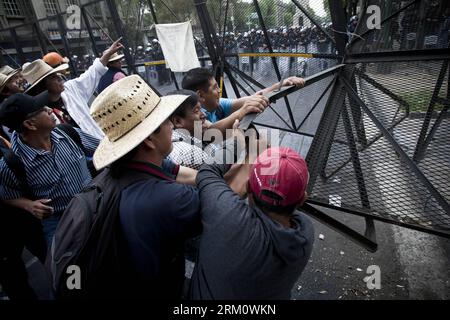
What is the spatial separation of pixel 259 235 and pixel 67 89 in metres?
3.09

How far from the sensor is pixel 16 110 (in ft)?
6.05

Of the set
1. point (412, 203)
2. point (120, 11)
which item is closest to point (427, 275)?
point (412, 203)

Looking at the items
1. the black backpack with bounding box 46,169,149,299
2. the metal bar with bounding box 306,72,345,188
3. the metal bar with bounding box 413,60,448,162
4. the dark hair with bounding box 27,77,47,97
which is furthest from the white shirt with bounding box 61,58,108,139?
the metal bar with bounding box 413,60,448,162

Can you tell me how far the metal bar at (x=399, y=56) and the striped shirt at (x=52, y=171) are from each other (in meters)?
2.31

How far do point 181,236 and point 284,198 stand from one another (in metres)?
0.47

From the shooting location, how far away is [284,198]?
1064 mm

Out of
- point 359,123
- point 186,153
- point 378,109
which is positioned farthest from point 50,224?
point 378,109

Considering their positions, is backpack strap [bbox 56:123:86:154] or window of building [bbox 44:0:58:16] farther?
window of building [bbox 44:0:58:16]

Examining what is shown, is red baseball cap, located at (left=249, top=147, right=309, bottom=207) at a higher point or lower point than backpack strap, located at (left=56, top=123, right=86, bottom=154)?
higher

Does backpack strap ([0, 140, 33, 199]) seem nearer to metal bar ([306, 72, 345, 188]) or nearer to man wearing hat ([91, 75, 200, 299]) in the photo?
man wearing hat ([91, 75, 200, 299])

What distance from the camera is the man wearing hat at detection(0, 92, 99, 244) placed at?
1.88m

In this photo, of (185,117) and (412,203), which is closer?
(412,203)

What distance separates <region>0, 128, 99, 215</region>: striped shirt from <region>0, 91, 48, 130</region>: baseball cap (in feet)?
0.51
